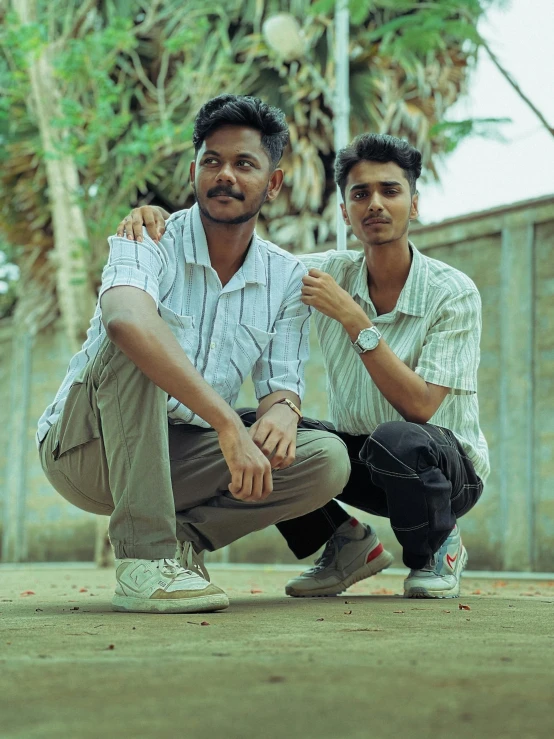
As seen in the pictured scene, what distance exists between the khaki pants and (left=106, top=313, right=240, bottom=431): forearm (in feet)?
0.20

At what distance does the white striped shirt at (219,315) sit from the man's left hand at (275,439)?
25 centimetres

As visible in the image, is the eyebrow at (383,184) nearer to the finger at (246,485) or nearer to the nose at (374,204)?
the nose at (374,204)

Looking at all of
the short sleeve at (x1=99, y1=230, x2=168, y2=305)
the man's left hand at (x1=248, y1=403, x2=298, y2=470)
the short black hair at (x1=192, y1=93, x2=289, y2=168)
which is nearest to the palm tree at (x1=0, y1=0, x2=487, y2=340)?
the short black hair at (x1=192, y1=93, x2=289, y2=168)

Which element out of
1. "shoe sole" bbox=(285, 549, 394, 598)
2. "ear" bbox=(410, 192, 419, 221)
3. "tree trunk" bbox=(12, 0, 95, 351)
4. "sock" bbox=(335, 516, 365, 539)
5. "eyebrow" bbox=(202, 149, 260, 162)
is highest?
"tree trunk" bbox=(12, 0, 95, 351)

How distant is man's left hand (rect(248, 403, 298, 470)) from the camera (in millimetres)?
2838

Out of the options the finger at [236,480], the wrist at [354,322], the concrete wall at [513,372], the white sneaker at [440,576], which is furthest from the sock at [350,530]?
the concrete wall at [513,372]

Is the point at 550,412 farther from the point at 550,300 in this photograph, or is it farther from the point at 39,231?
the point at 39,231

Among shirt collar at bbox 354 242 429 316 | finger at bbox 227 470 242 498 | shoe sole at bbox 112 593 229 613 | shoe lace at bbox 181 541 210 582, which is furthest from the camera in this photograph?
shirt collar at bbox 354 242 429 316

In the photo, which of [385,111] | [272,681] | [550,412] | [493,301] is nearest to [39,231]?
[385,111]

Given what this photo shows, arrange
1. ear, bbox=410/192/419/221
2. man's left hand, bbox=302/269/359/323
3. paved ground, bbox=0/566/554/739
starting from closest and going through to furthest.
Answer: paved ground, bbox=0/566/554/739 → man's left hand, bbox=302/269/359/323 → ear, bbox=410/192/419/221

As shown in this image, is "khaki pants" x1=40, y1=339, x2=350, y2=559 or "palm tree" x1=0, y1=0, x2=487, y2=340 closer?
"khaki pants" x1=40, y1=339, x2=350, y2=559

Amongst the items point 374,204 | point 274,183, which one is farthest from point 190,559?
point 374,204

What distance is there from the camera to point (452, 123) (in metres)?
6.25

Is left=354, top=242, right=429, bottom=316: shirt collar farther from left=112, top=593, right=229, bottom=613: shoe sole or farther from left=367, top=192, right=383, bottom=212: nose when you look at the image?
left=112, top=593, right=229, bottom=613: shoe sole
